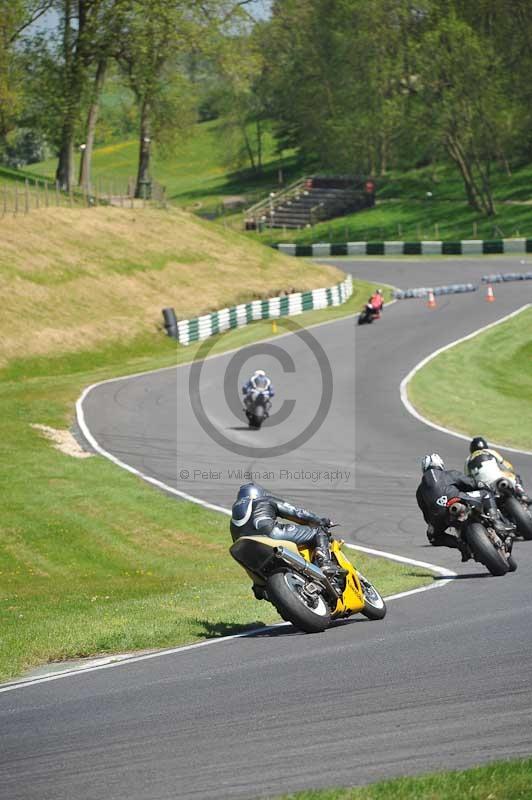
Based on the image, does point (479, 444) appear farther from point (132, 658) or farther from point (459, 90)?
point (459, 90)

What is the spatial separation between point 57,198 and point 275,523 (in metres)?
53.2

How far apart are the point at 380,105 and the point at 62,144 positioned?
39.4 metres

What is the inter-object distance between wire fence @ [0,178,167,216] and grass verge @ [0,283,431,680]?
91.8 feet

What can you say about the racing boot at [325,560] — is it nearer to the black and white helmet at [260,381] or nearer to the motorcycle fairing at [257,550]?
the motorcycle fairing at [257,550]

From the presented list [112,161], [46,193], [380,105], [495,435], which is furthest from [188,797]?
[112,161]

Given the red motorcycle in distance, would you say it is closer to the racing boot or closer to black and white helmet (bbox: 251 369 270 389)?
black and white helmet (bbox: 251 369 270 389)

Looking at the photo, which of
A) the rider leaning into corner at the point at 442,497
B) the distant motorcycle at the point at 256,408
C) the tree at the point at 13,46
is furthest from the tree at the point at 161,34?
the rider leaning into corner at the point at 442,497

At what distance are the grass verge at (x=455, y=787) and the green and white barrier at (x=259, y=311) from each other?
42.5 metres

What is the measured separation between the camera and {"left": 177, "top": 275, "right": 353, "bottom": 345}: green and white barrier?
49531 mm

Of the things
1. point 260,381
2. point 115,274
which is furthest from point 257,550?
point 115,274

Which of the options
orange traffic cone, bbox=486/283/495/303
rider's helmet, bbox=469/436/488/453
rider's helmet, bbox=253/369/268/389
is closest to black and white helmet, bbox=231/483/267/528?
rider's helmet, bbox=469/436/488/453

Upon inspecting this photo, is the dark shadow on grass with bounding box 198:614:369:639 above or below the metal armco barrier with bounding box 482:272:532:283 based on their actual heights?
below

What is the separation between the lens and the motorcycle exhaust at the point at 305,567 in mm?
11484

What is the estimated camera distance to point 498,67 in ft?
296
